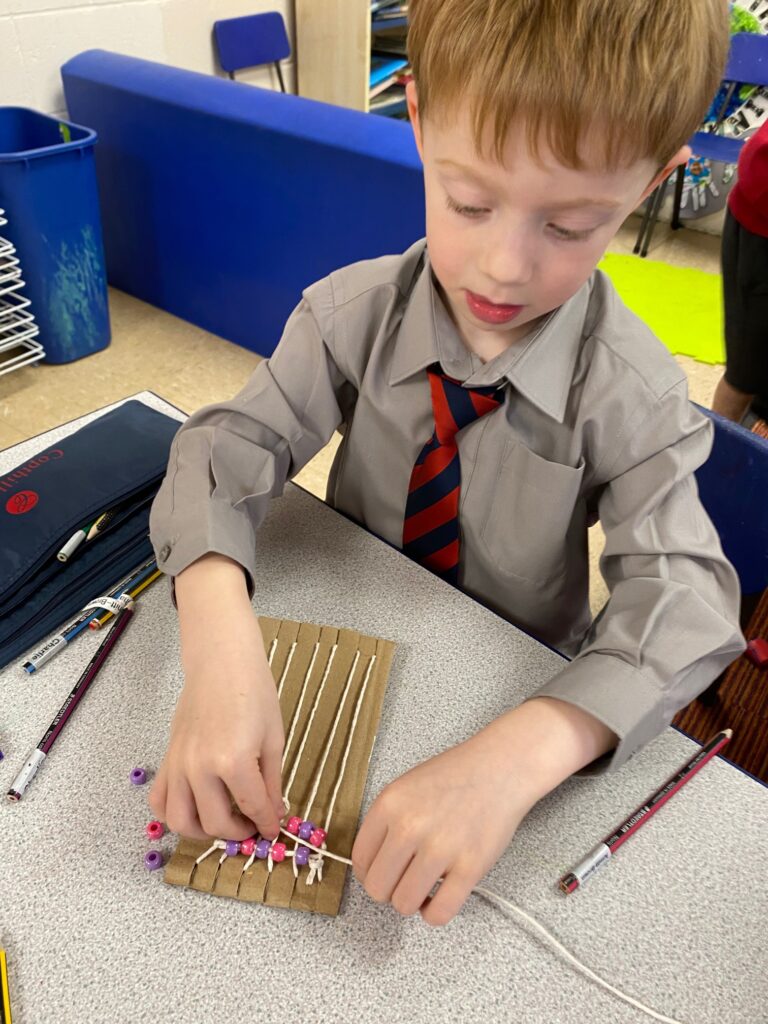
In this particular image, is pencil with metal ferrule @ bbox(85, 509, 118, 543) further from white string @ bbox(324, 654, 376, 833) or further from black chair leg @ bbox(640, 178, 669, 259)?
black chair leg @ bbox(640, 178, 669, 259)

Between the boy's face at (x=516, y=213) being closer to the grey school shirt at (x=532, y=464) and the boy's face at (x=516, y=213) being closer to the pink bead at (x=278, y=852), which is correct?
the grey school shirt at (x=532, y=464)

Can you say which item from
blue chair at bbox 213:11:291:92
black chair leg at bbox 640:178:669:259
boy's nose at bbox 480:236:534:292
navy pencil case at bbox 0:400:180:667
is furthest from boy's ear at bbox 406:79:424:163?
black chair leg at bbox 640:178:669:259

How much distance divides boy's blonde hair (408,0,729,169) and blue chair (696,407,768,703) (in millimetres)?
325

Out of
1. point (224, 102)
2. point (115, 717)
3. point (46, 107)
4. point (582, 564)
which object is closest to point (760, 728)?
point (582, 564)

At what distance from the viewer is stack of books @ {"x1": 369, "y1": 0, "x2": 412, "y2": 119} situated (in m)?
2.93

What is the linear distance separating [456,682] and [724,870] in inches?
9.4

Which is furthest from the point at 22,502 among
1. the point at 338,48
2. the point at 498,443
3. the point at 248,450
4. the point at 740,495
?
the point at 338,48

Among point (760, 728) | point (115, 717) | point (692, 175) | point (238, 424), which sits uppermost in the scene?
point (238, 424)

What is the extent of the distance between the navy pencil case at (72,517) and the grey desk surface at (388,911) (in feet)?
0.20

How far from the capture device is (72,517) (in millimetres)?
734

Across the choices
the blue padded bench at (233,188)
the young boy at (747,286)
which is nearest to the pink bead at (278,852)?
the young boy at (747,286)

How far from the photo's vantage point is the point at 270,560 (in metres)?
0.77

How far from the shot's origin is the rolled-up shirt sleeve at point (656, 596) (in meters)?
0.60

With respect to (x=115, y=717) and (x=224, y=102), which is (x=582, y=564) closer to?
(x=115, y=717)
